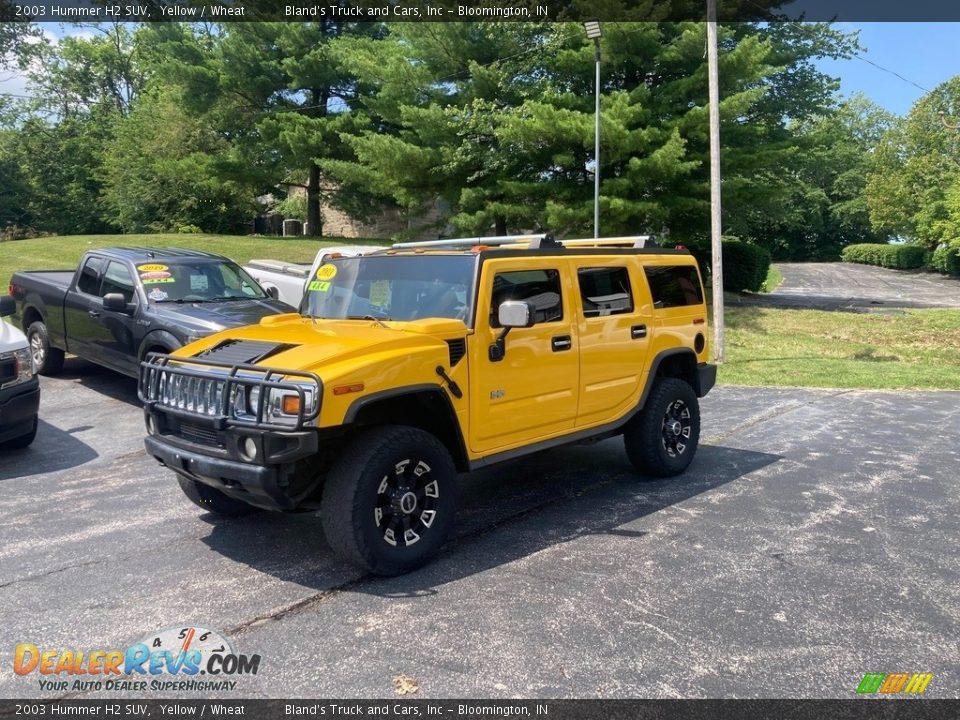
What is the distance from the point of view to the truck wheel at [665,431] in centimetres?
640

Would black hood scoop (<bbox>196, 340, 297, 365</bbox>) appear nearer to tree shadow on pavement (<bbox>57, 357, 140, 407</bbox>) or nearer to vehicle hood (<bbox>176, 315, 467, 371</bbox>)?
vehicle hood (<bbox>176, 315, 467, 371</bbox>)

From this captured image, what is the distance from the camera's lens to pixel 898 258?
5638 centimetres

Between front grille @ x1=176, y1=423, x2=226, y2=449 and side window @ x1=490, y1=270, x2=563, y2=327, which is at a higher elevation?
side window @ x1=490, y1=270, x2=563, y2=327

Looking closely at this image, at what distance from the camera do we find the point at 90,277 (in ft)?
32.2

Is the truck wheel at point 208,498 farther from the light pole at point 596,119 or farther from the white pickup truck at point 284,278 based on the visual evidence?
the light pole at point 596,119

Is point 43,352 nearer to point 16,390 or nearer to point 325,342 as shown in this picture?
point 16,390

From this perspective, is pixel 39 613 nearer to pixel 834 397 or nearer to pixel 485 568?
pixel 485 568

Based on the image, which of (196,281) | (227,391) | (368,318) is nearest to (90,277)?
(196,281)

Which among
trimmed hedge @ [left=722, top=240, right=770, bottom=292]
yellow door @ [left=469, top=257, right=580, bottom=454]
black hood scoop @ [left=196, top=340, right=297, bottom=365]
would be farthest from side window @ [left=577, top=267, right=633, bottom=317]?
trimmed hedge @ [left=722, top=240, right=770, bottom=292]

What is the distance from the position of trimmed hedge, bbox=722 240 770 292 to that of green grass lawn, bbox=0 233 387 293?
1360 cm

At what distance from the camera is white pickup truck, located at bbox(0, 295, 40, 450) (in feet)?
22.3

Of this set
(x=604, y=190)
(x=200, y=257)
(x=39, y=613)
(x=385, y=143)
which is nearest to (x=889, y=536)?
(x=39, y=613)

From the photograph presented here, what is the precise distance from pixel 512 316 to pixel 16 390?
4740 millimetres

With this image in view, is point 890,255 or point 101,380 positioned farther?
point 890,255
